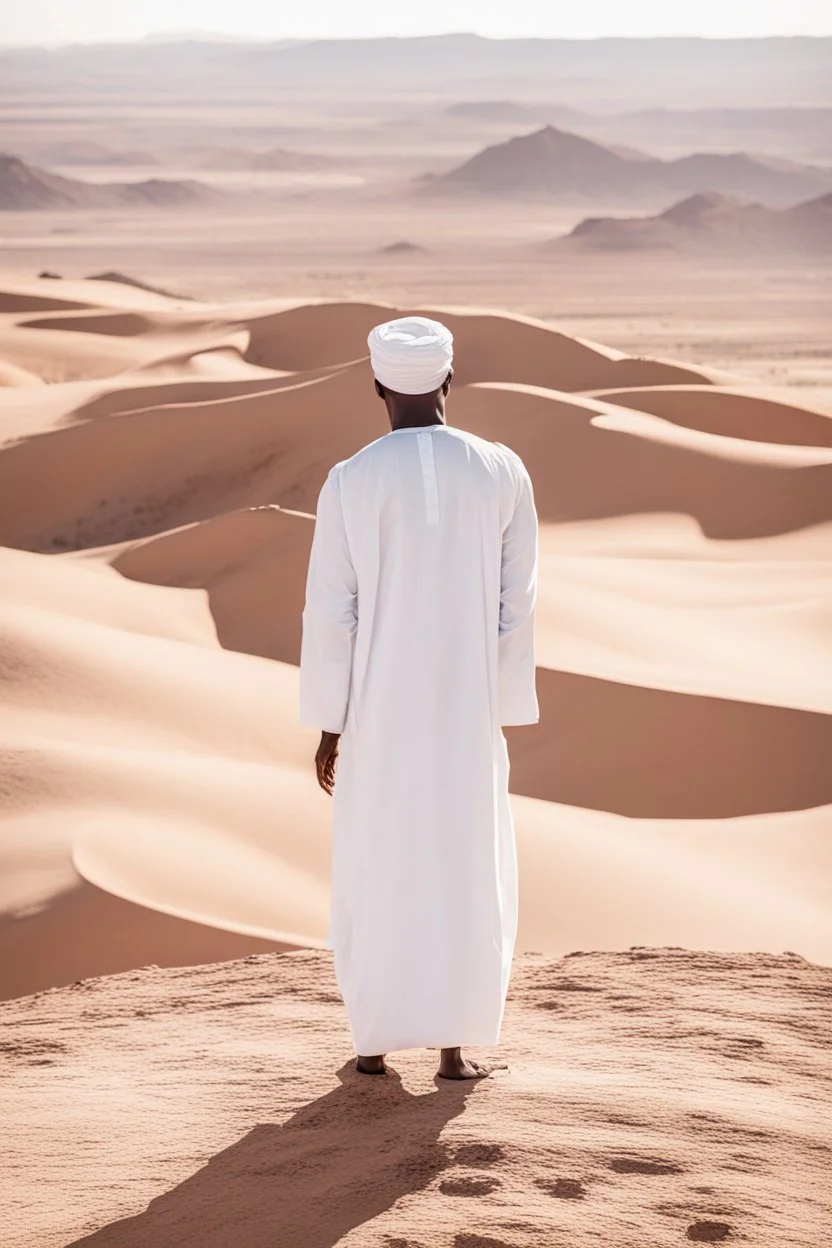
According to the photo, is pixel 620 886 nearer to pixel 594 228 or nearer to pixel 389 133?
pixel 594 228

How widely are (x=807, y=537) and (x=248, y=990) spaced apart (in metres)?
10.4

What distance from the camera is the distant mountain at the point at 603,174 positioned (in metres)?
91.4

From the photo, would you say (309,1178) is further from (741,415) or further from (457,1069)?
(741,415)

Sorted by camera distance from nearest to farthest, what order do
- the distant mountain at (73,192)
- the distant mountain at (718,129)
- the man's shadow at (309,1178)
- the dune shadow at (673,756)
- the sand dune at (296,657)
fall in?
the man's shadow at (309,1178) → the sand dune at (296,657) → the dune shadow at (673,756) → the distant mountain at (73,192) → the distant mountain at (718,129)

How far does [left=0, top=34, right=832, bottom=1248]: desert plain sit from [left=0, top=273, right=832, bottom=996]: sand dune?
25 mm

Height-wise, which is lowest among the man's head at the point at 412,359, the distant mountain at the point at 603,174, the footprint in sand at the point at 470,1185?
the footprint in sand at the point at 470,1185

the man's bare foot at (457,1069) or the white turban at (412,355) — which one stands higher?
the white turban at (412,355)

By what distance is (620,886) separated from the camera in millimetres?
6199

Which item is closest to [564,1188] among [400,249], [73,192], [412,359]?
[412,359]

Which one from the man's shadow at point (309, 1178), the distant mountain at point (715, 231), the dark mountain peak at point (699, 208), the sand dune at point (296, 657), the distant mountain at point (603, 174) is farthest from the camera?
the distant mountain at point (603, 174)

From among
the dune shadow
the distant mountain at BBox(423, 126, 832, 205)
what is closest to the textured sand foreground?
the dune shadow

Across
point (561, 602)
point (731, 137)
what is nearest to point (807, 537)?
point (561, 602)

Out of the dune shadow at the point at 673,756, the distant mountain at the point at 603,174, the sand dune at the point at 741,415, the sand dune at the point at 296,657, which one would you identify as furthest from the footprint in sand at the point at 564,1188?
the distant mountain at the point at 603,174

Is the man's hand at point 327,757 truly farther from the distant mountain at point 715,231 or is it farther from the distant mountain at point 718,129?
the distant mountain at point 718,129
